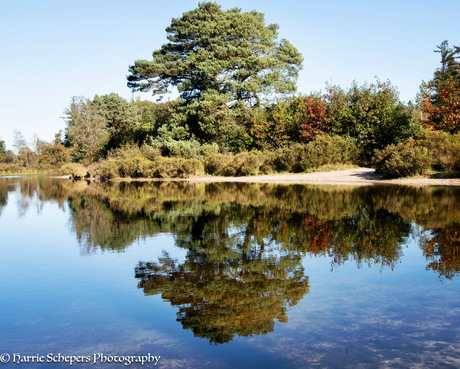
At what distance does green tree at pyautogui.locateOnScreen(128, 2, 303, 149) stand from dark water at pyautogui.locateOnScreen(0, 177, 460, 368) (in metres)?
27.5

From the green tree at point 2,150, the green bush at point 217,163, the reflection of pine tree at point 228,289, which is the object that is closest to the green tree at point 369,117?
the green bush at point 217,163

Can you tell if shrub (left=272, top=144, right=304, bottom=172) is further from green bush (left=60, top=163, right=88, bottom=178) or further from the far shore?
A: green bush (left=60, top=163, right=88, bottom=178)

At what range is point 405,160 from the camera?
70.1ft

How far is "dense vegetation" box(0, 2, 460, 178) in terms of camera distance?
85.6 ft

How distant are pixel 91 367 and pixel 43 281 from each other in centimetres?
306

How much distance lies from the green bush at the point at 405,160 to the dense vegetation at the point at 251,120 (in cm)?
6

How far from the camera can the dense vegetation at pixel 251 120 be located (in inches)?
1027

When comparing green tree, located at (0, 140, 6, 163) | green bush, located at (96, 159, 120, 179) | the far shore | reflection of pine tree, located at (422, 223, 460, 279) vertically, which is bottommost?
reflection of pine tree, located at (422, 223, 460, 279)

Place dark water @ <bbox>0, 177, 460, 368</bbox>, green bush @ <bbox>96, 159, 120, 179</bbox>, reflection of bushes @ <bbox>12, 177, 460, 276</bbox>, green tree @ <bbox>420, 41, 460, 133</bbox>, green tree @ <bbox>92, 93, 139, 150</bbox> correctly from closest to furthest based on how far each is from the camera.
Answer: dark water @ <bbox>0, 177, 460, 368</bbox>
reflection of bushes @ <bbox>12, 177, 460, 276</bbox>
green tree @ <bbox>420, 41, 460, 133</bbox>
green bush @ <bbox>96, 159, 120, 179</bbox>
green tree @ <bbox>92, 93, 139, 150</bbox>

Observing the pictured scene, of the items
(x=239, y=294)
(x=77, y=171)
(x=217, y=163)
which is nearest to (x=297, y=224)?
(x=239, y=294)

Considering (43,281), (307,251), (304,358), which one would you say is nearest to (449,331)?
(304,358)

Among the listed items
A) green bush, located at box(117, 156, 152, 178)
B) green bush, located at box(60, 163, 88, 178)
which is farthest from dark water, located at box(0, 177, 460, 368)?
green bush, located at box(60, 163, 88, 178)

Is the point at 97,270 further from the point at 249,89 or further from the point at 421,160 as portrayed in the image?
the point at 249,89

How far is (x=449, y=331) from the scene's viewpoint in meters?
3.79
